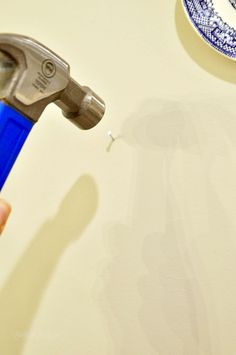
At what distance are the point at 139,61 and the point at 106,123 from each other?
0.13 meters

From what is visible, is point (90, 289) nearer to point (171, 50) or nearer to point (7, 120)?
point (7, 120)

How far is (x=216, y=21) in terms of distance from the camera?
59 cm

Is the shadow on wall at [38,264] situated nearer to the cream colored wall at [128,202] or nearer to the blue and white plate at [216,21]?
the cream colored wall at [128,202]

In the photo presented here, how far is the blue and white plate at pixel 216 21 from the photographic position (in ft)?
1.94

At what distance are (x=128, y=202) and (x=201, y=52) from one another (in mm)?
310

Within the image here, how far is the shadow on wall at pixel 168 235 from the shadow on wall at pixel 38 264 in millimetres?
68

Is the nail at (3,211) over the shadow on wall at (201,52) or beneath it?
beneath

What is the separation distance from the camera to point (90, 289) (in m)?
0.61

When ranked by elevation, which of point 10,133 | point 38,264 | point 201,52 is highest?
point 201,52

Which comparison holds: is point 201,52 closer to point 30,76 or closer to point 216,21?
point 216,21

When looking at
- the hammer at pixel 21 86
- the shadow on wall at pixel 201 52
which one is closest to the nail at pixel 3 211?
the hammer at pixel 21 86

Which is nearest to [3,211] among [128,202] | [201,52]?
[128,202]

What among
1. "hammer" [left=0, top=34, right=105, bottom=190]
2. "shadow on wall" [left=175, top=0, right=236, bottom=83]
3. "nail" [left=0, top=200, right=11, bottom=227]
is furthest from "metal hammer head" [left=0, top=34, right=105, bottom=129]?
"shadow on wall" [left=175, top=0, right=236, bottom=83]

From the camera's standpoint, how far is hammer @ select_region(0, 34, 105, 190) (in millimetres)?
421
